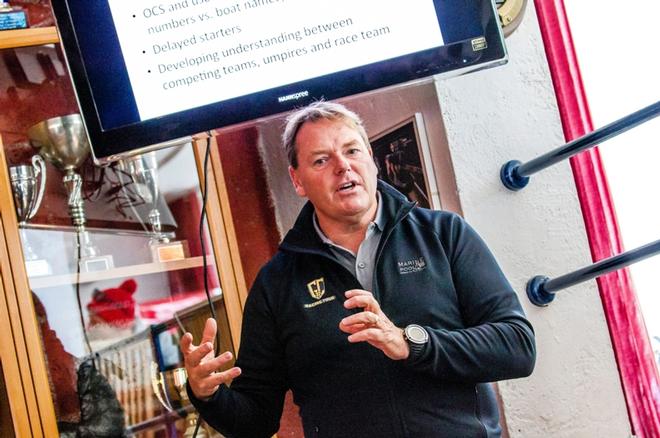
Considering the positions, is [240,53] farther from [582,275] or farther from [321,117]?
[582,275]

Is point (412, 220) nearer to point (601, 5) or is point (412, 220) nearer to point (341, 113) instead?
point (341, 113)

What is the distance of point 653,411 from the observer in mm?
1687

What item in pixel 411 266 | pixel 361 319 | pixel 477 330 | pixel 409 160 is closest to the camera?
pixel 361 319

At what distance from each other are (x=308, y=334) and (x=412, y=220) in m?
0.32

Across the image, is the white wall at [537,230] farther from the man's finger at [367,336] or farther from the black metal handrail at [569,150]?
the man's finger at [367,336]

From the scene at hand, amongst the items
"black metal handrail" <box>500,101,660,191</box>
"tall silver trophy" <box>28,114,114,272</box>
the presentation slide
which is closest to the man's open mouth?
the presentation slide

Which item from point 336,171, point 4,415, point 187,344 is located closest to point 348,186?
point 336,171

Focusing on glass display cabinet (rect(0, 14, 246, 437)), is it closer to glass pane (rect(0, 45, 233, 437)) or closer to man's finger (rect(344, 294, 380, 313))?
glass pane (rect(0, 45, 233, 437))

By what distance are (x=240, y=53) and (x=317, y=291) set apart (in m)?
0.50

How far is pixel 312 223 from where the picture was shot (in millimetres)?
1589

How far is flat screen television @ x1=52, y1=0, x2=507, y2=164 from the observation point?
4.42ft

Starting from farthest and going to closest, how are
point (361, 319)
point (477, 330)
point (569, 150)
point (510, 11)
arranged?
point (510, 11)
point (569, 150)
point (477, 330)
point (361, 319)

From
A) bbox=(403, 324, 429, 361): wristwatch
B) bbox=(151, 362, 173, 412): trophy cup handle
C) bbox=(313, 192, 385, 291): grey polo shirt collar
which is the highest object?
bbox=(313, 192, 385, 291): grey polo shirt collar

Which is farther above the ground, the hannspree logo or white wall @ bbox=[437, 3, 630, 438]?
the hannspree logo
